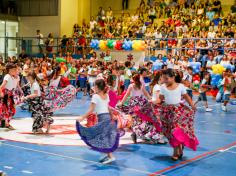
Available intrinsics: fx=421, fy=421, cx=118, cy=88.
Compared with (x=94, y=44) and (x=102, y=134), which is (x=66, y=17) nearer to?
(x=94, y=44)

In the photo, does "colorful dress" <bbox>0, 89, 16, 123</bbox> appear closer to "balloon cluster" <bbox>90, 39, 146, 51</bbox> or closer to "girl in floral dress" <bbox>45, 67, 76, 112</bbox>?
"girl in floral dress" <bbox>45, 67, 76, 112</bbox>

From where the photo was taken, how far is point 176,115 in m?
7.66

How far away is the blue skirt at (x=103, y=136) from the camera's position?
7.34 m

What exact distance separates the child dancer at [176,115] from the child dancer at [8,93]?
4.13 metres

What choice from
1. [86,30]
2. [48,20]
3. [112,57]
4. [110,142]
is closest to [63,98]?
[110,142]

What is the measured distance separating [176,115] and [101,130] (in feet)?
4.63

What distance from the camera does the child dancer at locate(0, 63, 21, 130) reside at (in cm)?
1009

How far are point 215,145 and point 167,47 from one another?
46.3ft

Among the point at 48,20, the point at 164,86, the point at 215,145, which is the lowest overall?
the point at 215,145

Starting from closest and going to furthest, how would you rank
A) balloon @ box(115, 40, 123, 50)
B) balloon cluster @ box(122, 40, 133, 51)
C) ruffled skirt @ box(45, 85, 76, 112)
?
ruffled skirt @ box(45, 85, 76, 112) < balloon cluster @ box(122, 40, 133, 51) < balloon @ box(115, 40, 123, 50)

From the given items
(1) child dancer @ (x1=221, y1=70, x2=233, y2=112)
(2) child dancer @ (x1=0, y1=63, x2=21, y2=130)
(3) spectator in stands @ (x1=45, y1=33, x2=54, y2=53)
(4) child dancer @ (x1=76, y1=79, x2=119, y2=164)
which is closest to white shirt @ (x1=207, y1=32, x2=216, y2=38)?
(1) child dancer @ (x1=221, y1=70, x2=233, y2=112)

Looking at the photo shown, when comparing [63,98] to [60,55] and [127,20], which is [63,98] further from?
[127,20]

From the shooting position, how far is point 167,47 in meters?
22.9

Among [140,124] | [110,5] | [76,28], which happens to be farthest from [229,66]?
[110,5]
